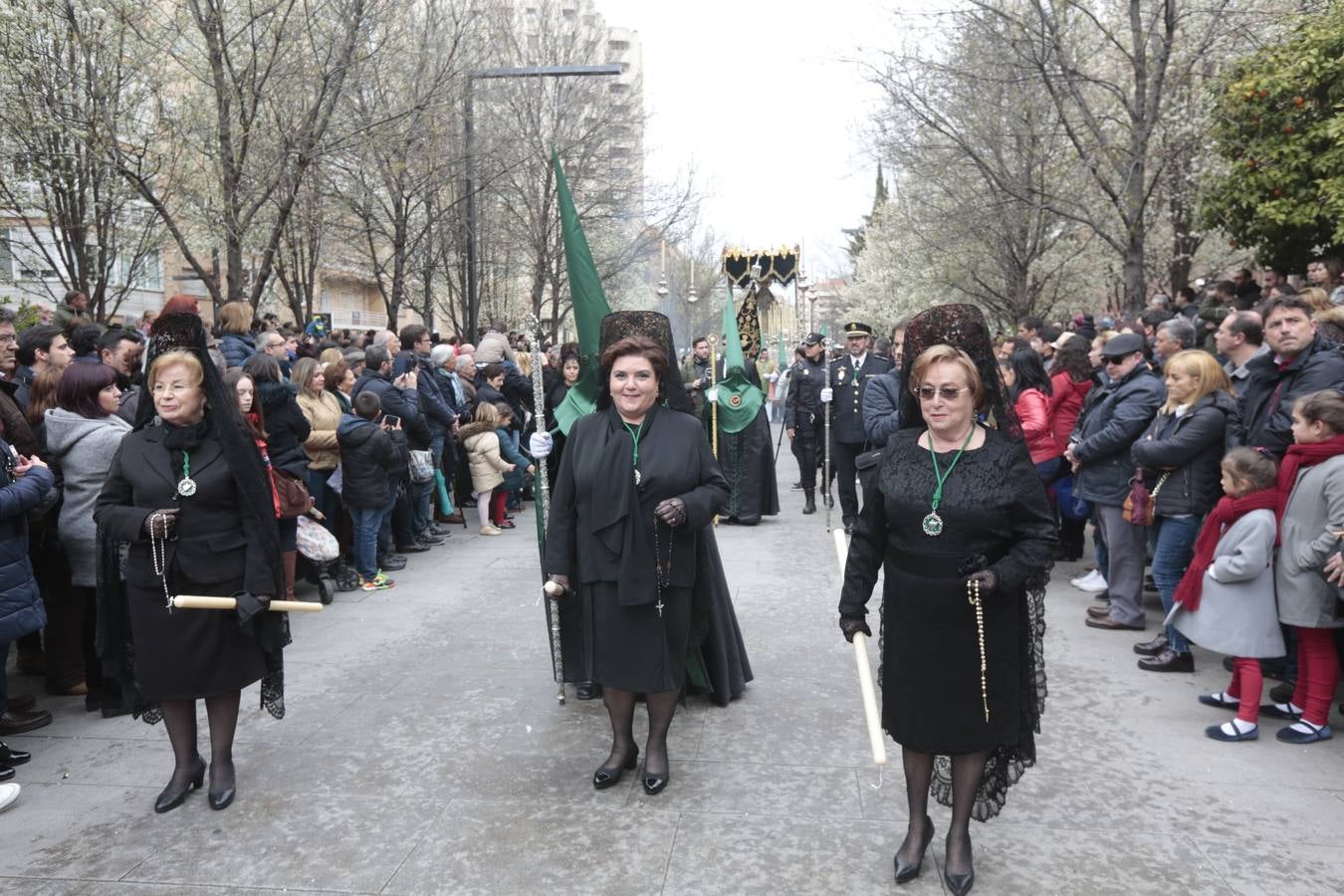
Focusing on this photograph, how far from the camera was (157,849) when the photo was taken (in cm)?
390

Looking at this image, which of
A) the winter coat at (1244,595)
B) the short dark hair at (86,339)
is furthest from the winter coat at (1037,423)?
the short dark hair at (86,339)

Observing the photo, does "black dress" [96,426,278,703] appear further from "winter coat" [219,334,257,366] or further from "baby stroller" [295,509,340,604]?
"winter coat" [219,334,257,366]

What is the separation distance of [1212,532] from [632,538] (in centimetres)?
319

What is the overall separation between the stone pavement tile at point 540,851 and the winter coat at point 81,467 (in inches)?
103

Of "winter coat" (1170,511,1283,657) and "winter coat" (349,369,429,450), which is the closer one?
"winter coat" (1170,511,1283,657)

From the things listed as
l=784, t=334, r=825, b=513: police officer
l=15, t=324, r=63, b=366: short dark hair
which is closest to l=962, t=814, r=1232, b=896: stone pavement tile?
l=15, t=324, r=63, b=366: short dark hair

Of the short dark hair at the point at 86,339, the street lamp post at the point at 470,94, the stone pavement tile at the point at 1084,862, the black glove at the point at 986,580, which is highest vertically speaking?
the street lamp post at the point at 470,94

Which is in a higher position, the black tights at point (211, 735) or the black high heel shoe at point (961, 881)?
the black tights at point (211, 735)

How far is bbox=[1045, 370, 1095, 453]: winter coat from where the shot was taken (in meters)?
8.27

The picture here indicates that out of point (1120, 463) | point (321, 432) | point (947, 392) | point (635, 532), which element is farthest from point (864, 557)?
point (321, 432)

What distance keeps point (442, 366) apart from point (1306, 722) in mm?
8517

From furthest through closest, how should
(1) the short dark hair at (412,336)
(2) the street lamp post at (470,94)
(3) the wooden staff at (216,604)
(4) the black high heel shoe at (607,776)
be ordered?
(2) the street lamp post at (470,94), (1) the short dark hair at (412,336), (4) the black high heel shoe at (607,776), (3) the wooden staff at (216,604)

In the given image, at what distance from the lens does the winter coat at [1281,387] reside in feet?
17.7

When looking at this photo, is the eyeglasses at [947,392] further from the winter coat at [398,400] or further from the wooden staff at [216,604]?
the winter coat at [398,400]
